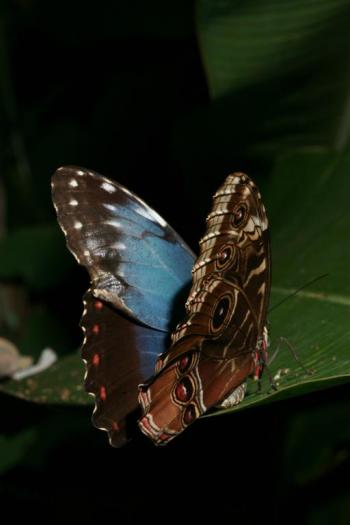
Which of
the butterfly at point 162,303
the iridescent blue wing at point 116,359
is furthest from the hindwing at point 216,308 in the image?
the iridescent blue wing at point 116,359

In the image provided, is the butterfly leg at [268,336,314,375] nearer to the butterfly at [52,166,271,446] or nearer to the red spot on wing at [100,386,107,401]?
the butterfly at [52,166,271,446]

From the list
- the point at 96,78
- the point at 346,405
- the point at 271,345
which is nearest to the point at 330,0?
the point at 271,345

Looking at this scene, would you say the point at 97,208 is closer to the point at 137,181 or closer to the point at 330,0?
the point at 330,0

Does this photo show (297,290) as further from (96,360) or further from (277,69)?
(277,69)

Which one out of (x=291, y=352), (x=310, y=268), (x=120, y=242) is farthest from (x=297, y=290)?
(x=120, y=242)

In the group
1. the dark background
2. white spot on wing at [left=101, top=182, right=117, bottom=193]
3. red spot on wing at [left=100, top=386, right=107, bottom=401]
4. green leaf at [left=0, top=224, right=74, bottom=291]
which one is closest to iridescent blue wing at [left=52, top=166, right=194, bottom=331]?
white spot on wing at [left=101, top=182, right=117, bottom=193]

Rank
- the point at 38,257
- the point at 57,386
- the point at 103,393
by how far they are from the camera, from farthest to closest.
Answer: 1. the point at 38,257
2. the point at 57,386
3. the point at 103,393
